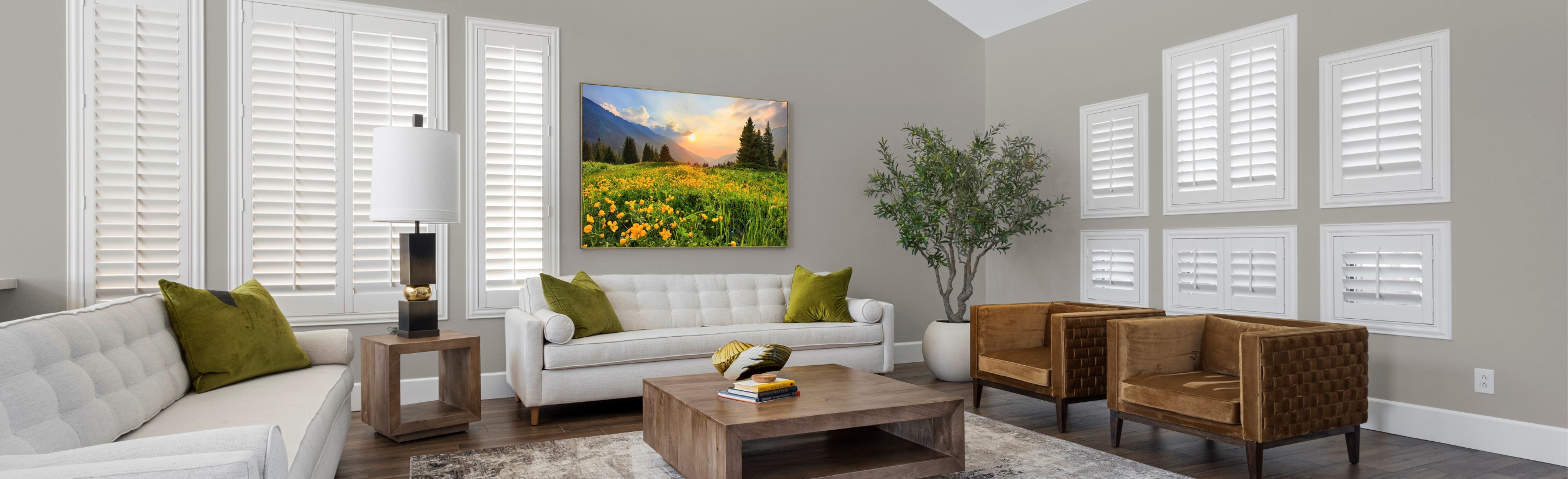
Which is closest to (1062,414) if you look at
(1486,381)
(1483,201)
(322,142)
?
(1486,381)

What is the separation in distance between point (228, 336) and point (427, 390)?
1.72m

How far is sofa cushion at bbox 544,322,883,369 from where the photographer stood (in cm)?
409

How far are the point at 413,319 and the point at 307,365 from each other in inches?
22.3

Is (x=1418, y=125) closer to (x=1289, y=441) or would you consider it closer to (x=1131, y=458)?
(x=1289, y=441)

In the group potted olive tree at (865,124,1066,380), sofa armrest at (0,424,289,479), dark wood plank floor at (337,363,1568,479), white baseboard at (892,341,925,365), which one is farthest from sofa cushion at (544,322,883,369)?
sofa armrest at (0,424,289,479)

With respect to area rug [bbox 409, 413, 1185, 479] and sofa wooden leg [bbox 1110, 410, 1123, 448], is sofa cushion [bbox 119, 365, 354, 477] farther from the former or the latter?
sofa wooden leg [bbox 1110, 410, 1123, 448]

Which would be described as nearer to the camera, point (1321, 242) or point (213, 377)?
point (213, 377)

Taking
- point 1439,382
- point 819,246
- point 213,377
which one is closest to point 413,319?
point 213,377

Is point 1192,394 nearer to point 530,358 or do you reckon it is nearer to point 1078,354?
point 1078,354

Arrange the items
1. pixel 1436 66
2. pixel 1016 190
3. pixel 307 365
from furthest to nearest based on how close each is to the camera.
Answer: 1. pixel 1016 190
2. pixel 1436 66
3. pixel 307 365

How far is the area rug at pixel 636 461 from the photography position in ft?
10.2

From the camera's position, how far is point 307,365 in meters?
3.30

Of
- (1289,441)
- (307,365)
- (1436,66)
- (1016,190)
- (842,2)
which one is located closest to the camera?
(1289,441)

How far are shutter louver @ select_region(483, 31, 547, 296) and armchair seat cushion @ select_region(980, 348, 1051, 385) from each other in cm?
267
